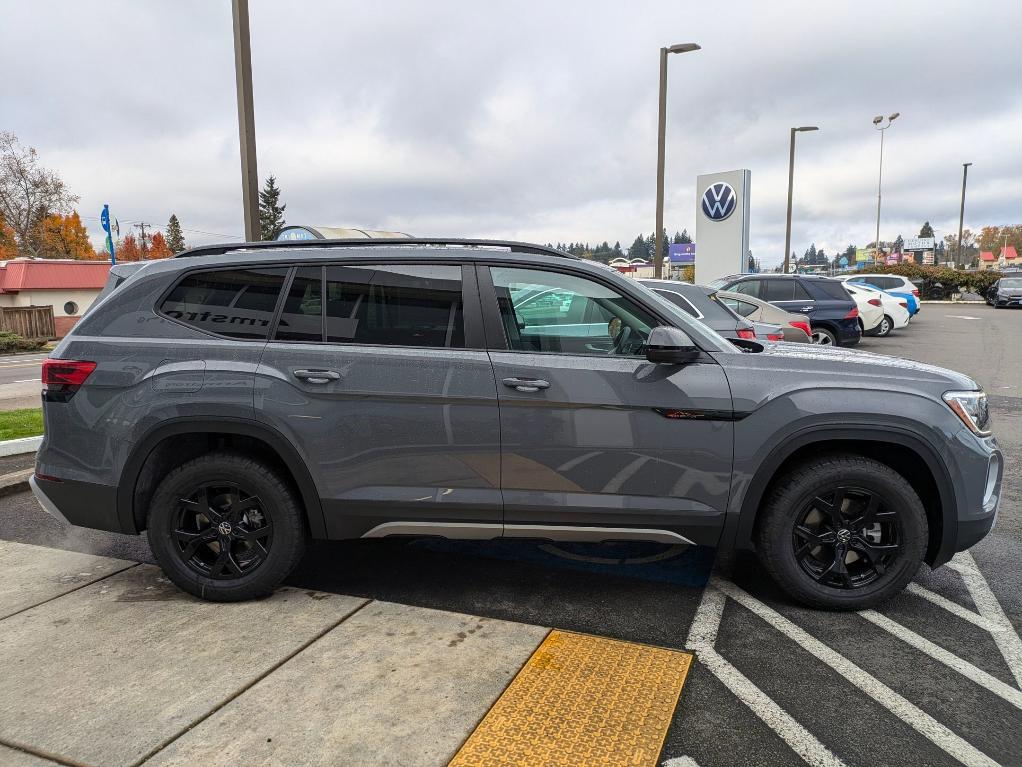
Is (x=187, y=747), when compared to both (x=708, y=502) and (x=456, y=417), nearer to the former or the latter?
(x=456, y=417)

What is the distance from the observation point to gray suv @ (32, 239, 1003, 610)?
3.34 meters

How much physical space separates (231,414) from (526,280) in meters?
1.59

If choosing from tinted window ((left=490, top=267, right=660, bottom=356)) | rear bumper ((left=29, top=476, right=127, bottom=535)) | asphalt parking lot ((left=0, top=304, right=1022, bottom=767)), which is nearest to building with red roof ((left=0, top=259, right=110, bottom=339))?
rear bumper ((left=29, top=476, right=127, bottom=535))

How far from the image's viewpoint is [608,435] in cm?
333

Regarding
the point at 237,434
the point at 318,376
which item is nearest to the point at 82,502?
the point at 237,434

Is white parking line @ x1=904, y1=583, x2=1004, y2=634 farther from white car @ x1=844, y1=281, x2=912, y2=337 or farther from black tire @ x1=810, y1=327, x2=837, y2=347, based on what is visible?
white car @ x1=844, y1=281, x2=912, y2=337

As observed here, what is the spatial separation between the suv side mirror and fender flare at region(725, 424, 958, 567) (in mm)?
608

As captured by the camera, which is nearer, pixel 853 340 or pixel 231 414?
pixel 231 414

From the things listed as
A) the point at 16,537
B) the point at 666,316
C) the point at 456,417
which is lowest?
the point at 16,537

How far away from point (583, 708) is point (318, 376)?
190cm

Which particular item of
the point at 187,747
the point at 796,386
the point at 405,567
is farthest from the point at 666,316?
the point at 187,747

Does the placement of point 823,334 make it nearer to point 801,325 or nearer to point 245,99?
point 801,325

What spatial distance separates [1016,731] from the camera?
8.48 ft

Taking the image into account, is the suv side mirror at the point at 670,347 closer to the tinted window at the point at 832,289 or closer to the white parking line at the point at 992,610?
the white parking line at the point at 992,610
